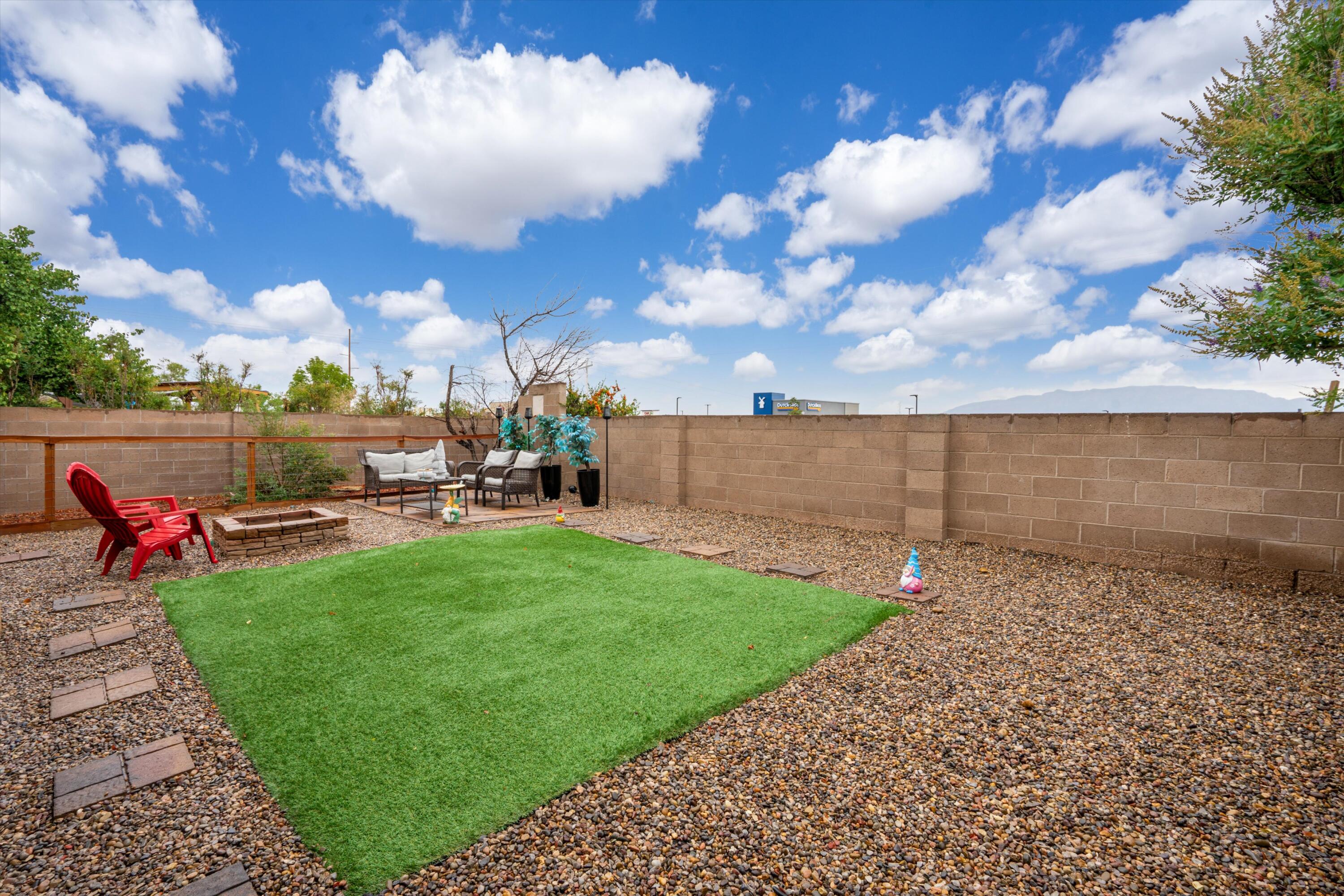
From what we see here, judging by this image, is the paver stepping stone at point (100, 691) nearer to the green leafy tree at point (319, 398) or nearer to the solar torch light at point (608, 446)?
the solar torch light at point (608, 446)

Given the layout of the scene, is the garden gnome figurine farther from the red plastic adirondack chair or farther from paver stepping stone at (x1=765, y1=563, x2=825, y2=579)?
the red plastic adirondack chair

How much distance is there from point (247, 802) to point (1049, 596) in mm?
4704

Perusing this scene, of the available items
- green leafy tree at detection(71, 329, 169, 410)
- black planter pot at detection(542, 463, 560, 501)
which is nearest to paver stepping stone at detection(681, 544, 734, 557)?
black planter pot at detection(542, 463, 560, 501)

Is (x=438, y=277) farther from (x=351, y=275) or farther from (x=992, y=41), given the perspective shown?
(x=992, y=41)

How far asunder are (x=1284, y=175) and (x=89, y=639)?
8.16m

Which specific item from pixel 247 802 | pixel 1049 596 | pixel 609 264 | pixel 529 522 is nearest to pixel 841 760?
pixel 247 802

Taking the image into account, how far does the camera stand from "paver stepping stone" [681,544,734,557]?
5227 millimetres

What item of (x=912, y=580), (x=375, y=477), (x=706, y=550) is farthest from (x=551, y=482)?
(x=912, y=580)

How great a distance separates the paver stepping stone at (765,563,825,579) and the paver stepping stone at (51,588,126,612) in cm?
481

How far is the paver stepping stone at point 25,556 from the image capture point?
4.81m

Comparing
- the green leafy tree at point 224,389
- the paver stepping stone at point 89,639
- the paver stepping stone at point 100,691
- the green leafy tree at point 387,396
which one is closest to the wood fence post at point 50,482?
the green leafy tree at point 224,389

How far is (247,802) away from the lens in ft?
5.84

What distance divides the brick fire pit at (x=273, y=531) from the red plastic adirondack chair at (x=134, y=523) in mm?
190

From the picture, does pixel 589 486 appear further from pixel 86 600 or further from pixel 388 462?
pixel 86 600
